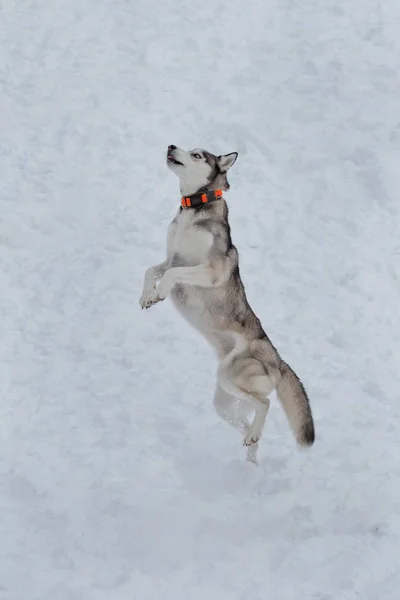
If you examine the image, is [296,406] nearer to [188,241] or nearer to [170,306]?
[188,241]

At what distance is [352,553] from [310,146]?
7.84 metres

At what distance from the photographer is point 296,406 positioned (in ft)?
24.4

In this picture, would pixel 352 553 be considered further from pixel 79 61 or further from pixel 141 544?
pixel 79 61

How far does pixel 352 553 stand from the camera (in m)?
6.68

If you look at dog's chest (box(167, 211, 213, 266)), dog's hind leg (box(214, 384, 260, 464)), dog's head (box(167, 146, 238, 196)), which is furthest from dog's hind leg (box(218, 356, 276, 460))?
dog's head (box(167, 146, 238, 196))

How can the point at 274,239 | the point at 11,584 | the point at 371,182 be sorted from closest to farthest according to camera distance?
the point at 11,584
the point at 274,239
the point at 371,182

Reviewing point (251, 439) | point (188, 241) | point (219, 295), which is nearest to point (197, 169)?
point (188, 241)

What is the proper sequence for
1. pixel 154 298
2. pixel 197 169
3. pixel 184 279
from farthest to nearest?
pixel 197 169 → pixel 184 279 → pixel 154 298

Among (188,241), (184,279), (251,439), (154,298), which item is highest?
(188,241)

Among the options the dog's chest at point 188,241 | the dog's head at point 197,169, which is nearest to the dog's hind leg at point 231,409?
the dog's chest at point 188,241

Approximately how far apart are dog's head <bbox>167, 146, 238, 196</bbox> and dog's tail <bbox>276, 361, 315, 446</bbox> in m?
1.86

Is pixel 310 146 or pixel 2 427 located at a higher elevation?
pixel 310 146

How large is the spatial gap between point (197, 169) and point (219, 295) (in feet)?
3.88

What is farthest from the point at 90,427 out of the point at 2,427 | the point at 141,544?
the point at 141,544
